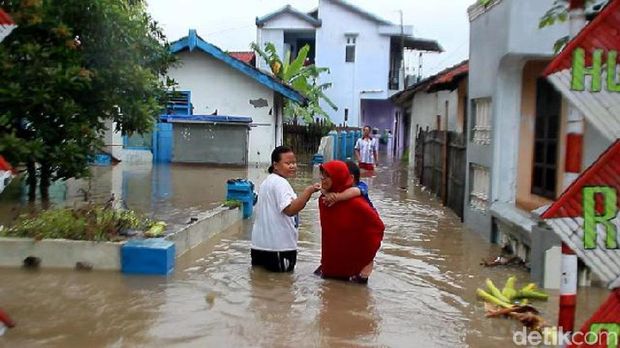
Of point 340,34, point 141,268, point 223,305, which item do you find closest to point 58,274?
point 141,268

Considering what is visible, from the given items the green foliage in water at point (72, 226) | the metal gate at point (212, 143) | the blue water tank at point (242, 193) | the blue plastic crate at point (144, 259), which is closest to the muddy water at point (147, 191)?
the blue water tank at point (242, 193)

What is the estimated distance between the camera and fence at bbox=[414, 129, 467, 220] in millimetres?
12789

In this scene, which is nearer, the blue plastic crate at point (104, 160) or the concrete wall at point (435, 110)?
the concrete wall at point (435, 110)

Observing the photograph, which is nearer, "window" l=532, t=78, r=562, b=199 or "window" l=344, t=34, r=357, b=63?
"window" l=532, t=78, r=562, b=199

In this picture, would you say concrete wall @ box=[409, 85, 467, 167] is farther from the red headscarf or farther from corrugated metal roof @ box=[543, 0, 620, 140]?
corrugated metal roof @ box=[543, 0, 620, 140]

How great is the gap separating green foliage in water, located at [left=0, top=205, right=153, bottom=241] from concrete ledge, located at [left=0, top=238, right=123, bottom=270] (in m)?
0.12

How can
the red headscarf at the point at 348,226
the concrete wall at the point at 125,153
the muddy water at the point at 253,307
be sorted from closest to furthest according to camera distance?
the muddy water at the point at 253,307 < the red headscarf at the point at 348,226 < the concrete wall at the point at 125,153

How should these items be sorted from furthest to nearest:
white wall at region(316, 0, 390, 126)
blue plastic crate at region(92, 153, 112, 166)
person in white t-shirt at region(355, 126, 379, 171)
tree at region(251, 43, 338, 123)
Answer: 1. white wall at region(316, 0, 390, 126)
2. tree at region(251, 43, 338, 123)
3. blue plastic crate at region(92, 153, 112, 166)
4. person in white t-shirt at region(355, 126, 379, 171)

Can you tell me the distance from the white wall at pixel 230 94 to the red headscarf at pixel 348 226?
1655 cm

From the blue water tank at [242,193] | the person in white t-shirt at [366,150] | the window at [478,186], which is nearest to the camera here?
the window at [478,186]

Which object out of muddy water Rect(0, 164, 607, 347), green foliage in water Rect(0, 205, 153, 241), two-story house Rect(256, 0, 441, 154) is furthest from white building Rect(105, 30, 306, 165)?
two-story house Rect(256, 0, 441, 154)

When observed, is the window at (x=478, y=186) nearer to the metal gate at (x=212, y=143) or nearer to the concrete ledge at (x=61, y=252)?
the concrete ledge at (x=61, y=252)

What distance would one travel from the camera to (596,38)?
3279 millimetres

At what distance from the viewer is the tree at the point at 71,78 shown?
9555 mm
